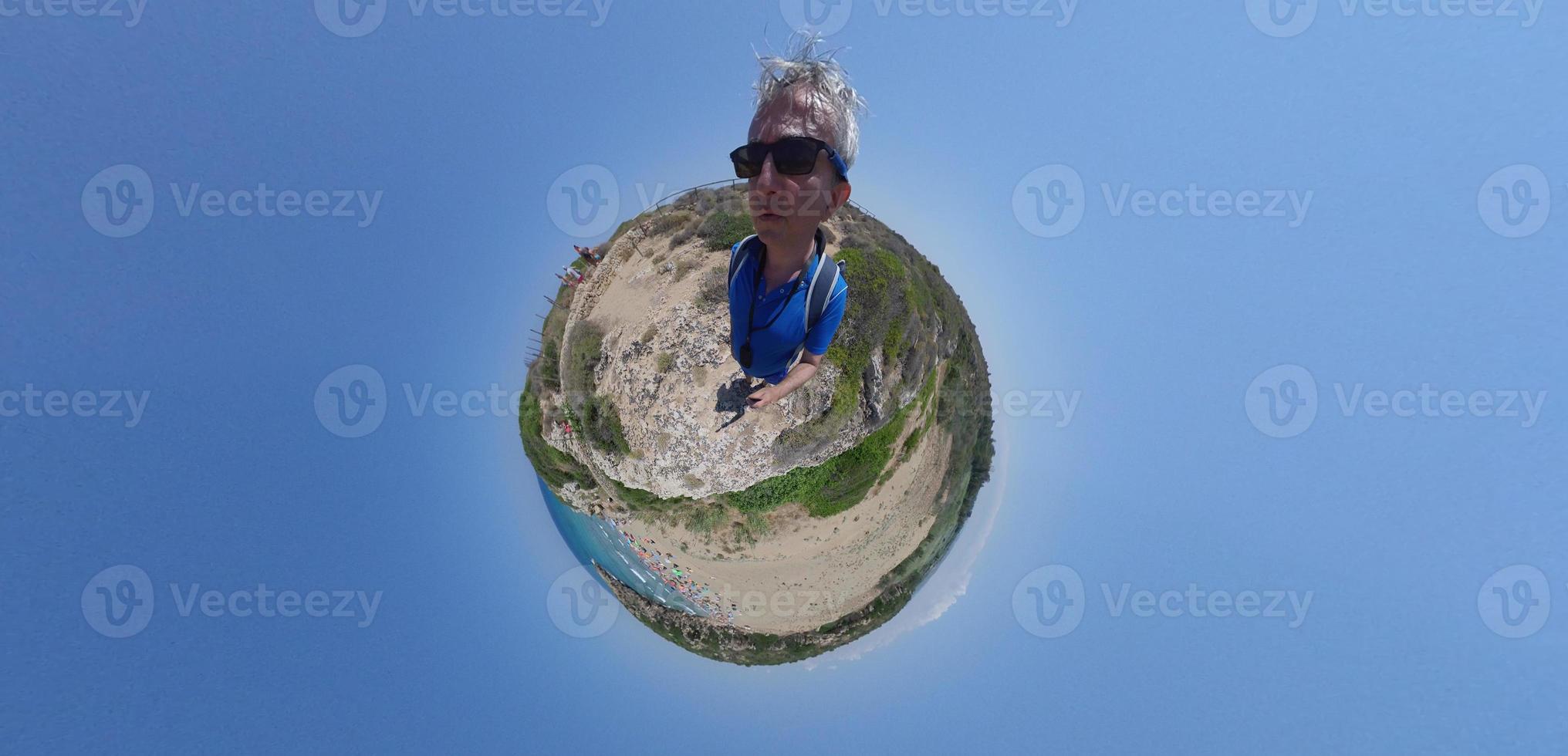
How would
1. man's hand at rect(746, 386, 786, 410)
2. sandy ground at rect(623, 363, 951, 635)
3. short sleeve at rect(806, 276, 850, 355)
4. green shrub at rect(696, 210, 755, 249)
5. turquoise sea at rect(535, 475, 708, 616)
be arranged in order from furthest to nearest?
1. turquoise sea at rect(535, 475, 708, 616)
2. sandy ground at rect(623, 363, 951, 635)
3. green shrub at rect(696, 210, 755, 249)
4. man's hand at rect(746, 386, 786, 410)
5. short sleeve at rect(806, 276, 850, 355)

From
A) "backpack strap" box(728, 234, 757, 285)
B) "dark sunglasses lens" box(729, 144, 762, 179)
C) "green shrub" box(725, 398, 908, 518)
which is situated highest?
"dark sunglasses lens" box(729, 144, 762, 179)

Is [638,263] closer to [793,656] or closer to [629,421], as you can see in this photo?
[629,421]

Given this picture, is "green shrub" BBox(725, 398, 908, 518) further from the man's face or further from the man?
the man's face

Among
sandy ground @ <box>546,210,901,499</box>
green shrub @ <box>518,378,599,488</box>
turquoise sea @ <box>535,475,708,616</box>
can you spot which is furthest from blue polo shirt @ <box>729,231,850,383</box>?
turquoise sea @ <box>535,475,708,616</box>

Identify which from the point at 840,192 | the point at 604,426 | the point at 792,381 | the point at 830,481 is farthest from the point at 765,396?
the point at 604,426

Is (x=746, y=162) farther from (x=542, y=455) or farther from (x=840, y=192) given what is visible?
(x=542, y=455)

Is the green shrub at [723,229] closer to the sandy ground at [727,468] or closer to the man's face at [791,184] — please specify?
→ the sandy ground at [727,468]

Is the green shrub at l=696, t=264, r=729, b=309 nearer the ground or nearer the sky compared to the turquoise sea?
nearer the sky
